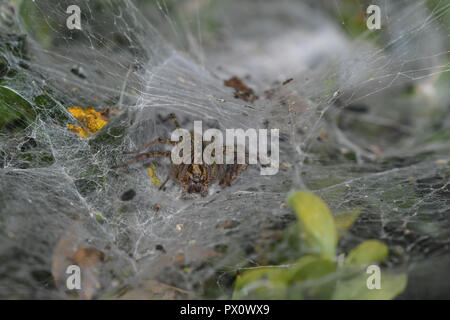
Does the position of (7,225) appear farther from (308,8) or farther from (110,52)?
(308,8)

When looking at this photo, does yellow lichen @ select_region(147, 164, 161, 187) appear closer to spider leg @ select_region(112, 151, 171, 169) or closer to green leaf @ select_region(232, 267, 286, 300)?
spider leg @ select_region(112, 151, 171, 169)

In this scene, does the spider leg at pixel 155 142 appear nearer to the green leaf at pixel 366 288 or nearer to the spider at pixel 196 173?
the spider at pixel 196 173

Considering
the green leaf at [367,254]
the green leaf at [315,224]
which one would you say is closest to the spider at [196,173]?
the green leaf at [315,224]

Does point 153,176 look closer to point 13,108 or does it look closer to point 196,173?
point 196,173

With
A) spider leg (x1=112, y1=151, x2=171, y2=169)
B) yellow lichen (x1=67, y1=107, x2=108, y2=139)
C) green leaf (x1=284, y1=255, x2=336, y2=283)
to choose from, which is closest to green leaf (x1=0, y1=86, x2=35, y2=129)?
yellow lichen (x1=67, y1=107, x2=108, y2=139)

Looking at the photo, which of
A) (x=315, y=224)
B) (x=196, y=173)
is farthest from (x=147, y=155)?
(x=315, y=224)
